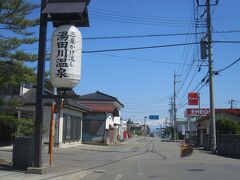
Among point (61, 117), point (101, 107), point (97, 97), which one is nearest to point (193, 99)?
point (97, 97)

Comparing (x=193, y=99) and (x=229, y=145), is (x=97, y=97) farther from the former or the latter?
(x=229, y=145)

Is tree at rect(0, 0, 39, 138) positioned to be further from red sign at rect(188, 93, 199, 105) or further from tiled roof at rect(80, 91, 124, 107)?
red sign at rect(188, 93, 199, 105)

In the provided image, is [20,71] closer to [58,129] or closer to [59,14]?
[59,14]

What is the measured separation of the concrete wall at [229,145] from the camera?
128ft

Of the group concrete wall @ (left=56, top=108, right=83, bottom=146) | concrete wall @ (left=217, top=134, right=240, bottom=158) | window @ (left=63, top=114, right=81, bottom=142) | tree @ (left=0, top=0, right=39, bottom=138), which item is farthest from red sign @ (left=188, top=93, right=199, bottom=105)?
tree @ (left=0, top=0, right=39, bottom=138)

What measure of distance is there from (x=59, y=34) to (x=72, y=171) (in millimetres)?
5744

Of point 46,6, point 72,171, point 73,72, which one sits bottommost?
point 72,171

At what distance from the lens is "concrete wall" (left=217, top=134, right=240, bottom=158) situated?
128 ft

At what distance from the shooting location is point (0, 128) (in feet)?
125

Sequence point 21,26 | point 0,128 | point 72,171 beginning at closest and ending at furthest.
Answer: point 72,171 < point 21,26 < point 0,128

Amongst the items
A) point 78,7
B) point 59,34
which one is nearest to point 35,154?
point 59,34

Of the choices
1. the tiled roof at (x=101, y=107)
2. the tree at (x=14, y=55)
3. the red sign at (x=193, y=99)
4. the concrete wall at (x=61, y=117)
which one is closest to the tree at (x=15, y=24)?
the tree at (x=14, y=55)

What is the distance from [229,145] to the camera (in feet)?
135

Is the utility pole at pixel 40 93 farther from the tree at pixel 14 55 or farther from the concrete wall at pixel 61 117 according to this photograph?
the concrete wall at pixel 61 117
